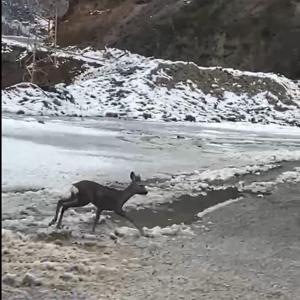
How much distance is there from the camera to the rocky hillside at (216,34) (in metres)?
38.4

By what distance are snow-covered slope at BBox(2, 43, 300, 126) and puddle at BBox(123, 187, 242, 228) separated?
1473 cm

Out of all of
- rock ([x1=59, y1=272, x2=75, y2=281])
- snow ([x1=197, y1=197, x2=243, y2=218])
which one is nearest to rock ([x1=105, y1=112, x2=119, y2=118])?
snow ([x1=197, y1=197, x2=243, y2=218])

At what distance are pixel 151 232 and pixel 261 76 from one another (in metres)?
26.9

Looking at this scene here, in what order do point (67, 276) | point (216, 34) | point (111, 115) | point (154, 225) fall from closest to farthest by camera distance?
point (67, 276) → point (154, 225) → point (111, 115) → point (216, 34)

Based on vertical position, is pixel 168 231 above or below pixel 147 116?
above

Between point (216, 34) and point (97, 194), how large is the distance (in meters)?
34.1

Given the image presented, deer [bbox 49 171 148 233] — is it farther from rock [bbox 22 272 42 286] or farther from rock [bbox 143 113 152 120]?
rock [bbox 143 113 152 120]

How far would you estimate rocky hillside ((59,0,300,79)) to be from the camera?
38438 millimetres

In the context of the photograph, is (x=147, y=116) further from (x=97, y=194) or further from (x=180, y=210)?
(x=97, y=194)

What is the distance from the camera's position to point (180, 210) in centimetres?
992

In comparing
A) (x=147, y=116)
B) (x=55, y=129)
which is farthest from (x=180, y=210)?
(x=147, y=116)

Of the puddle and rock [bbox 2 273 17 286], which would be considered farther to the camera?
the puddle

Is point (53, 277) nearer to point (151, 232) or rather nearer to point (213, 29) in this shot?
point (151, 232)

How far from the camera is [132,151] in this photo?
Result: 16.3m
